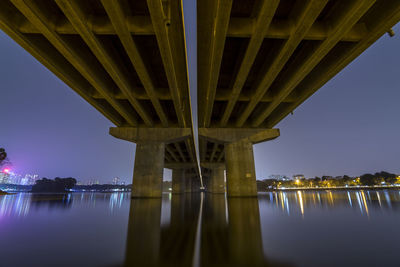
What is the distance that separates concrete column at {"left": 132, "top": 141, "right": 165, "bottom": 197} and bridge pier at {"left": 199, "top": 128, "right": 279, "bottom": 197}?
203 inches

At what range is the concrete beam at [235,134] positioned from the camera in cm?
1908

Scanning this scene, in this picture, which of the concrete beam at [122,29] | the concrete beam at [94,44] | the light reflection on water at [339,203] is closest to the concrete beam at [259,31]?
the concrete beam at [122,29]

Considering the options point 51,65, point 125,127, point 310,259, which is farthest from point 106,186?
point 310,259

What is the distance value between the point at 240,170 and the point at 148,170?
30.0 feet

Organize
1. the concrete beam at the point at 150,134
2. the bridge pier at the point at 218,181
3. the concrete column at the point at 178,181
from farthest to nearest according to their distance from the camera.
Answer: the concrete column at the point at 178,181 < the bridge pier at the point at 218,181 < the concrete beam at the point at 150,134

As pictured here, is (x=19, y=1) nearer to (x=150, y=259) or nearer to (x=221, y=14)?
(x=221, y=14)

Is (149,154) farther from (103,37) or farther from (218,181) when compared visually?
(218,181)

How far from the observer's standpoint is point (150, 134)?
61.6 feet

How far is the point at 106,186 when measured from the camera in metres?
137

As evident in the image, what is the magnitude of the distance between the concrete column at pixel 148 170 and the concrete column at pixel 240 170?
6.90 meters

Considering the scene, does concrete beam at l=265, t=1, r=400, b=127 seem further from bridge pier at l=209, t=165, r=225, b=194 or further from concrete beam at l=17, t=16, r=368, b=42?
bridge pier at l=209, t=165, r=225, b=194

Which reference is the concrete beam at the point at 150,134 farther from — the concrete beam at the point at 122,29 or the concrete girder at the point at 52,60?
the concrete beam at the point at 122,29

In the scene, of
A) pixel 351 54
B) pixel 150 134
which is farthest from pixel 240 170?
pixel 351 54

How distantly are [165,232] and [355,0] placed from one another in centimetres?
1016
